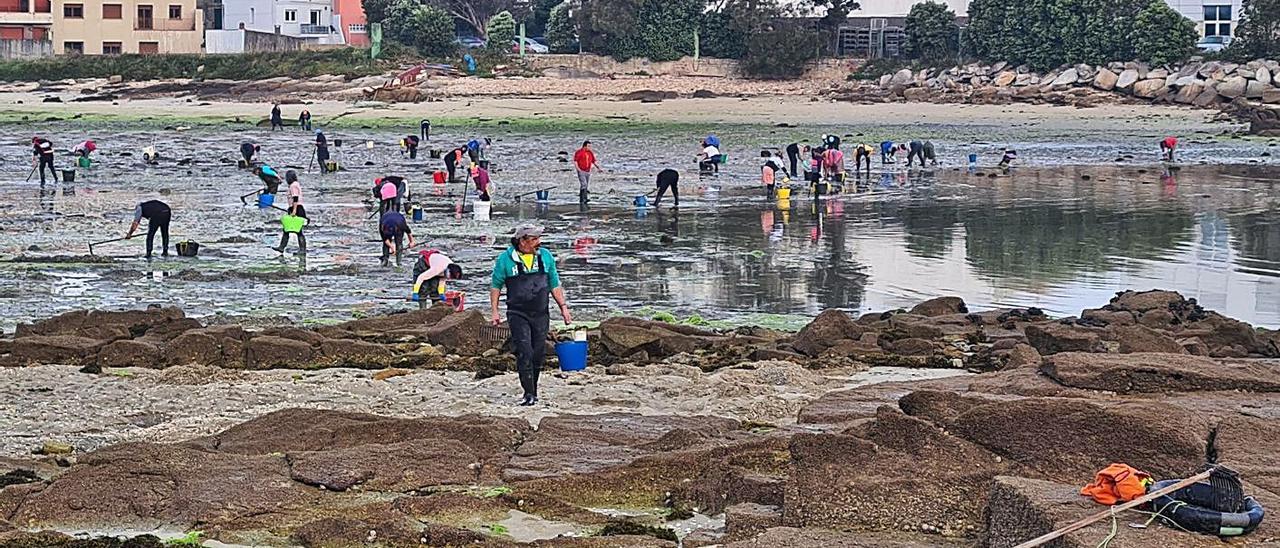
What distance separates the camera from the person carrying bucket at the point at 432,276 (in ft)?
65.1

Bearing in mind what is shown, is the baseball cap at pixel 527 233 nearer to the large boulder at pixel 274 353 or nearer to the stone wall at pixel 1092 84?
the large boulder at pixel 274 353

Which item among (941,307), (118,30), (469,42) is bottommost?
(941,307)

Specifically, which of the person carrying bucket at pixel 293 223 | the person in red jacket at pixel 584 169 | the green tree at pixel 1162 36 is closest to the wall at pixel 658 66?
the green tree at pixel 1162 36

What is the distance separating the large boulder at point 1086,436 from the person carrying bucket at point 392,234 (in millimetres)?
14873

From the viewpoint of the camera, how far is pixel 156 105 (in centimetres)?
6731

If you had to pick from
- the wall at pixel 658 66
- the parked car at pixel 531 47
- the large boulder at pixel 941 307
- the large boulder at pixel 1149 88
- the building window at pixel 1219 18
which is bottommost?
the large boulder at pixel 941 307

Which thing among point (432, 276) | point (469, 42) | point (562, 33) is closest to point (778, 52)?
point (562, 33)

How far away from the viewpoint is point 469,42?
8569 cm

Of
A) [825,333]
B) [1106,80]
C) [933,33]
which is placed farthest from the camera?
[933,33]

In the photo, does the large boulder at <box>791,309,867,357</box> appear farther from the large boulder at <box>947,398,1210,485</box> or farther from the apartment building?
the apartment building

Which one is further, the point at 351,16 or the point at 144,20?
the point at 351,16

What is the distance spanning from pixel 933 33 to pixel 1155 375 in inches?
2652

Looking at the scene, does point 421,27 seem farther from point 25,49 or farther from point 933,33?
point 933,33

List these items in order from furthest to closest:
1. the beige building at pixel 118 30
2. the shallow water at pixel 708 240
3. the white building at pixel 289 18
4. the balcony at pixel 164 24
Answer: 1. the white building at pixel 289 18
2. the balcony at pixel 164 24
3. the beige building at pixel 118 30
4. the shallow water at pixel 708 240
